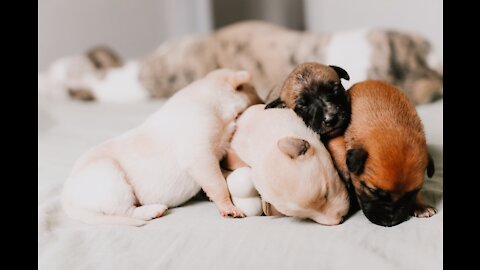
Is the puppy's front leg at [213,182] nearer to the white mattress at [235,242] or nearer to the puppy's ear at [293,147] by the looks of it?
the white mattress at [235,242]

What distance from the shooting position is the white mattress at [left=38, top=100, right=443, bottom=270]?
0.91 metres

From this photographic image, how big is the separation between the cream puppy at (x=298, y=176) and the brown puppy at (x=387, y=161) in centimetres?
5

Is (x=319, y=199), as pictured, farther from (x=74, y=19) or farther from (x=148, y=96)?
(x=74, y=19)

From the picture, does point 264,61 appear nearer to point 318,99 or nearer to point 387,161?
point 318,99

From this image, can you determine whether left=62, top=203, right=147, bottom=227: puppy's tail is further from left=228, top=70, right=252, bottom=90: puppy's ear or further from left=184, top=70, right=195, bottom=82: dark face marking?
left=184, top=70, right=195, bottom=82: dark face marking

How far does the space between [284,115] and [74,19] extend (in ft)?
12.2

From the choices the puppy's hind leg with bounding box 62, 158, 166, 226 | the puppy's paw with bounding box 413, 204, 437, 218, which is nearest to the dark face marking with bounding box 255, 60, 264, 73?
the puppy's hind leg with bounding box 62, 158, 166, 226

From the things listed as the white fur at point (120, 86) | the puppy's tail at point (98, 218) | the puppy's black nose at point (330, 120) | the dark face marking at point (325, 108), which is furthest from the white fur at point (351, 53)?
the puppy's tail at point (98, 218)

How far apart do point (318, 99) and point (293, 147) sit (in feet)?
0.92

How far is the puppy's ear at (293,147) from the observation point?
3.39 feet

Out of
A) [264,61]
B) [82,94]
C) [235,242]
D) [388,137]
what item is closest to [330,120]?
[388,137]

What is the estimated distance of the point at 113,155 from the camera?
1264 millimetres

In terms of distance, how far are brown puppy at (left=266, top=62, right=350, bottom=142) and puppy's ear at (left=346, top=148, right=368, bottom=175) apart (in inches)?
5.9
